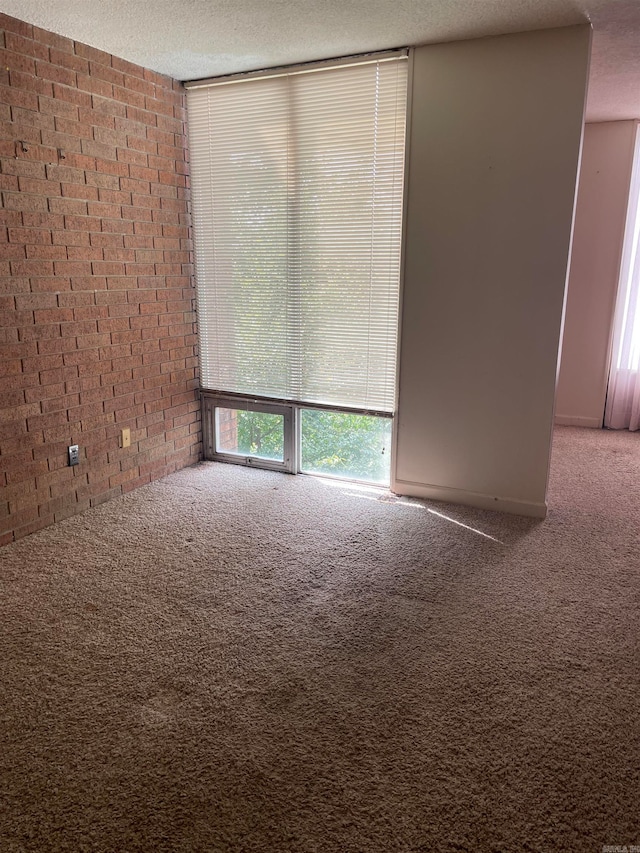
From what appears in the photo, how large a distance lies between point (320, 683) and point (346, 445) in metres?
2.01

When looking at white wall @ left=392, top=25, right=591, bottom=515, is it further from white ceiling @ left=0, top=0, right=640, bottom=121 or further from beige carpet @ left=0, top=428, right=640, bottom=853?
beige carpet @ left=0, top=428, right=640, bottom=853

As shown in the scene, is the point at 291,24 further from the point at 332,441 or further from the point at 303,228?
the point at 332,441

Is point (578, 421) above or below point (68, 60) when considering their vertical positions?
below

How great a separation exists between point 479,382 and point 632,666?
166 cm

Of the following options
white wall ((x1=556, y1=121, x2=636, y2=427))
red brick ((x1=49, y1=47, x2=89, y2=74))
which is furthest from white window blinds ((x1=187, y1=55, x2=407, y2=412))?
white wall ((x1=556, y1=121, x2=636, y2=427))

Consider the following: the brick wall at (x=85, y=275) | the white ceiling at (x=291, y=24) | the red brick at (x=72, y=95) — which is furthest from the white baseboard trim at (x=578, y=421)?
the red brick at (x=72, y=95)

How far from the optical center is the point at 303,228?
140 inches

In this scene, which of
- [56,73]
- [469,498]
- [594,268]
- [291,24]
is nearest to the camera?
[291,24]

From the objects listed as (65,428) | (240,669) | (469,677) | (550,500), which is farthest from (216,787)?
(550,500)

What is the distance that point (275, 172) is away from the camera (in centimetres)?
356

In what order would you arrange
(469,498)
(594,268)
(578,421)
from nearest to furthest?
(469,498) < (594,268) < (578,421)

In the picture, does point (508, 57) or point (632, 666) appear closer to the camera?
point (632, 666)

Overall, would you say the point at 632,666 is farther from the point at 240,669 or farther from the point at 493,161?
the point at 493,161

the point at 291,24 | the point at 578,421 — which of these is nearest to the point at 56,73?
the point at 291,24
